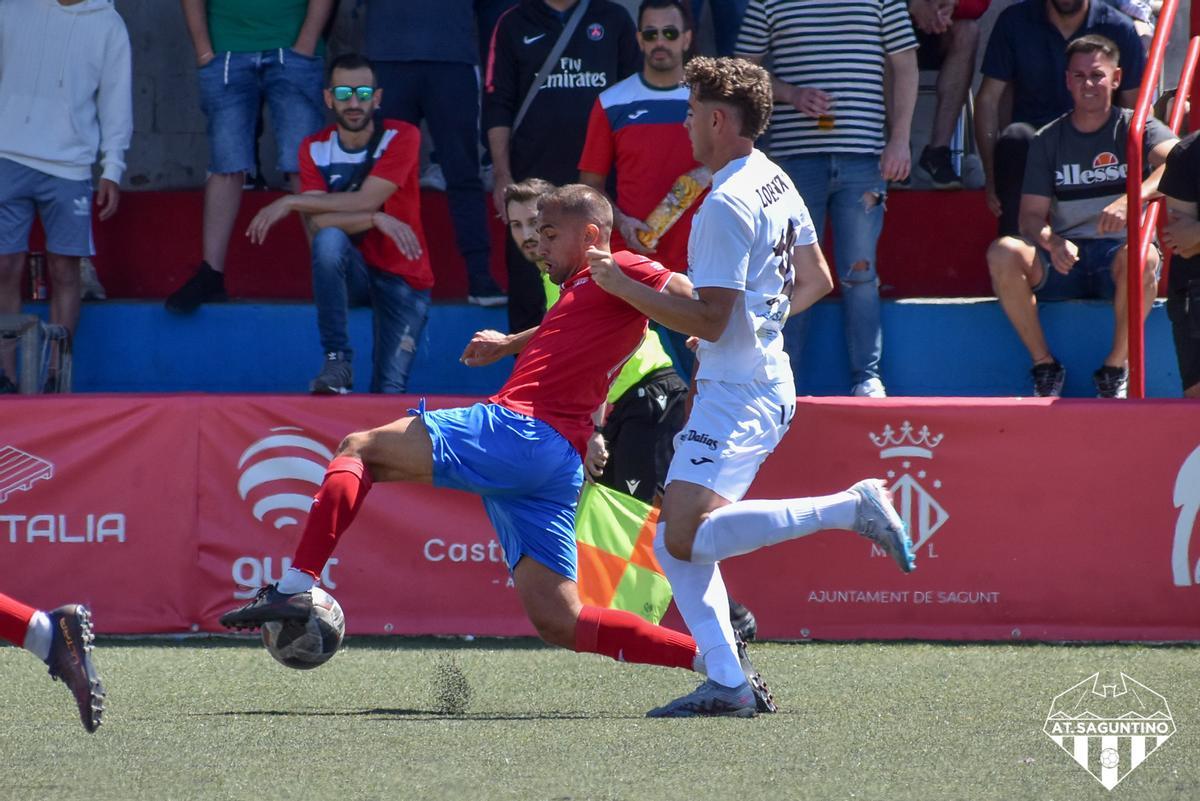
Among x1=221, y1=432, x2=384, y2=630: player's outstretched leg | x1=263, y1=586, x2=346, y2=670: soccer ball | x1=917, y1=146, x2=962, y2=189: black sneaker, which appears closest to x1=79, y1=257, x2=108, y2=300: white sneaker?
x1=917, y1=146, x2=962, y2=189: black sneaker

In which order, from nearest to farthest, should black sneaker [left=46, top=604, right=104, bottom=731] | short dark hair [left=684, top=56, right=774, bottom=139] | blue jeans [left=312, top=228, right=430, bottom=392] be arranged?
black sneaker [left=46, top=604, right=104, bottom=731] → short dark hair [left=684, top=56, right=774, bottom=139] → blue jeans [left=312, top=228, right=430, bottom=392]

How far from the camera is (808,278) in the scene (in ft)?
19.1

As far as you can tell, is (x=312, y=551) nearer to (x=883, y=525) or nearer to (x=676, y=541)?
(x=676, y=541)

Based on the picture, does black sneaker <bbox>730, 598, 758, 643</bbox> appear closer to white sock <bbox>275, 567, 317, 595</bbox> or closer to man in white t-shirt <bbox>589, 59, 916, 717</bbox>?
man in white t-shirt <bbox>589, 59, 916, 717</bbox>

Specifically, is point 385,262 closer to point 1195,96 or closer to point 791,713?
point 791,713

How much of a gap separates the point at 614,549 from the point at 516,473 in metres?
1.53

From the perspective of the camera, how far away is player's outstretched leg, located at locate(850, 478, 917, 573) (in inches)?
209

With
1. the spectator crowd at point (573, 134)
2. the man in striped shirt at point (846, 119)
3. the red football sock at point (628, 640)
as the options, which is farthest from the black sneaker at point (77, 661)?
the man in striped shirt at point (846, 119)

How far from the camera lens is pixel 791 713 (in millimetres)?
5488

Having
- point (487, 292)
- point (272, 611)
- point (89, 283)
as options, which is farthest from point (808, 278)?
point (89, 283)

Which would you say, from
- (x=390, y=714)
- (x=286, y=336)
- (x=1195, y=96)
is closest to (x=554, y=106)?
(x=286, y=336)

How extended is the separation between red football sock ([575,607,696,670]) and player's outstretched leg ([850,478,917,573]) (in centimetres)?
71

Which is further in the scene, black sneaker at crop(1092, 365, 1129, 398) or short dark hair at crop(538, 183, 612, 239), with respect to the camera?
black sneaker at crop(1092, 365, 1129, 398)

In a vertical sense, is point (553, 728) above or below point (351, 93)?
below
